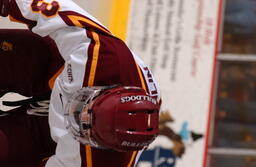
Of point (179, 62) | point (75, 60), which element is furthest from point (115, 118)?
point (179, 62)

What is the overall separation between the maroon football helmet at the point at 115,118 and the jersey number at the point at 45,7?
0.18m

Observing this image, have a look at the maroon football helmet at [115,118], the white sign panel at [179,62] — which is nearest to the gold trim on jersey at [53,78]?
the maroon football helmet at [115,118]

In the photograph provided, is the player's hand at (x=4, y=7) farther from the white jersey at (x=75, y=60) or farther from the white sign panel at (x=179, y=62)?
the white sign panel at (x=179, y=62)

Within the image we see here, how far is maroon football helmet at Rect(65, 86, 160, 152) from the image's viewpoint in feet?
3.30

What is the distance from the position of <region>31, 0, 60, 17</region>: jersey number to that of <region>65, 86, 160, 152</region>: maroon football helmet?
0.18 m

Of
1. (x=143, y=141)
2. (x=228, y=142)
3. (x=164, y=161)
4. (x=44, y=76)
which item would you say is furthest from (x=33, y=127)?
(x=228, y=142)

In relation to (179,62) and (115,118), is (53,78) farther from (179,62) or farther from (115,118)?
(179,62)

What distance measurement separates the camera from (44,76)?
1302 millimetres

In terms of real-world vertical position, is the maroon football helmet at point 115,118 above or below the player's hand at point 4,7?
below

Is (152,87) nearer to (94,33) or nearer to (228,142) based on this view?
(94,33)

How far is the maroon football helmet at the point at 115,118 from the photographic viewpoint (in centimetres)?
100

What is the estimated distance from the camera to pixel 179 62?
7.73 ft

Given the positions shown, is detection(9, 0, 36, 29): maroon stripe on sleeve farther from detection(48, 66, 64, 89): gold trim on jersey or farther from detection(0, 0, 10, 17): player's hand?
detection(48, 66, 64, 89): gold trim on jersey

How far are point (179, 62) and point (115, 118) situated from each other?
4.53ft
